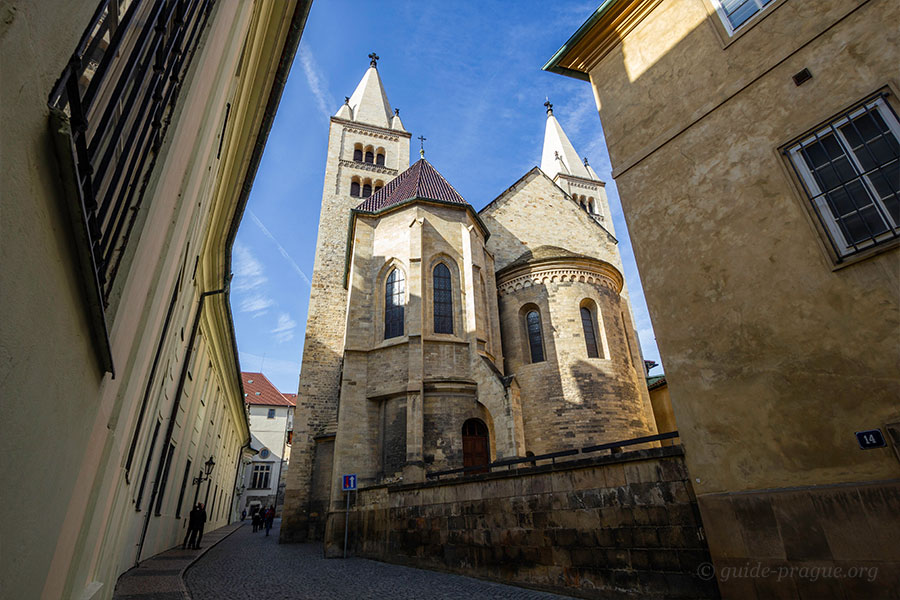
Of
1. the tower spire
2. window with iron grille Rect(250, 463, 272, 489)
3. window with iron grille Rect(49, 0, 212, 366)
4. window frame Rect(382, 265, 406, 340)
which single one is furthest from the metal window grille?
window with iron grille Rect(250, 463, 272, 489)

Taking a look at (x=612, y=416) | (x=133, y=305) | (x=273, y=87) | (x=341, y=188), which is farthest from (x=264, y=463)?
(x=133, y=305)

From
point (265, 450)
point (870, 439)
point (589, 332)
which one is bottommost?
point (870, 439)

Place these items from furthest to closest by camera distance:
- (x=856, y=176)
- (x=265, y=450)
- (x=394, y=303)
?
(x=265, y=450), (x=394, y=303), (x=856, y=176)

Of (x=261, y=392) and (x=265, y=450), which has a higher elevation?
(x=261, y=392)

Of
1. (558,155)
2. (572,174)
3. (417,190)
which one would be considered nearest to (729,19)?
(417,190)

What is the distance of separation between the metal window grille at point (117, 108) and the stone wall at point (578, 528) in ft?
22.1

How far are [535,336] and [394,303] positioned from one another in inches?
225

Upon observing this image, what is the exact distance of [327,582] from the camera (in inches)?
343

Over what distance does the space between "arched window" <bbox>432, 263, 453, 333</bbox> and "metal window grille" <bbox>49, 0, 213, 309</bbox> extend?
13.9 m

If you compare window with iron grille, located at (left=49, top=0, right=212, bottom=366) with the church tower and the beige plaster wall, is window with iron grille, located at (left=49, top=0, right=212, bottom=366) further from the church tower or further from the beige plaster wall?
the church tower

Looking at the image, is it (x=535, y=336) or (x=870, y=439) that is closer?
(x=870, y=439)

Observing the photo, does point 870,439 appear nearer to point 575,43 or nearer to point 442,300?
point 575,43

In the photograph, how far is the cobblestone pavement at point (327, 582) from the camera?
727cm

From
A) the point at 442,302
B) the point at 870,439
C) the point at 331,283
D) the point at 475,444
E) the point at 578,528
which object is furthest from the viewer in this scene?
the point at 331,283
